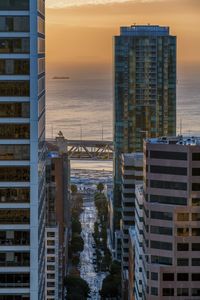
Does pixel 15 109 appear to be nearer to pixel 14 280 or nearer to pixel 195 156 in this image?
pixel 14 280

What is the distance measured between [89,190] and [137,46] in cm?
4567

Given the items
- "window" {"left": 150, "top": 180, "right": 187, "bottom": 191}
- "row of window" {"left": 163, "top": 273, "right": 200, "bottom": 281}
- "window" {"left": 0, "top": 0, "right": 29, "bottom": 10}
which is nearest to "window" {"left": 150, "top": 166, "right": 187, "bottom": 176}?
"window" {"left": 150, "top": 180, "right": 187, "bottom": 191}

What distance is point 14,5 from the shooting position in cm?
2983

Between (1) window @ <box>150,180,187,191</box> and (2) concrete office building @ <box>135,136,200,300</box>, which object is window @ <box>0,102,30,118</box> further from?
(1) window @ <box>150,180,187,191</box>

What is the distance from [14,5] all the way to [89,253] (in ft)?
234

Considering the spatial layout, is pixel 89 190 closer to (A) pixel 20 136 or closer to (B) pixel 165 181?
(B) pixel 165 181

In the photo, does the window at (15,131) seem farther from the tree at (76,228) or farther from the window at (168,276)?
the tree at (76,228)

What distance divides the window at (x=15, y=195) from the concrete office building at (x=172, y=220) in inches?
480

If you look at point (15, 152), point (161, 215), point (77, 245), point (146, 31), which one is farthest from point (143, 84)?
point (15, 152)

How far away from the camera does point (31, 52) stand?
98.2 ft

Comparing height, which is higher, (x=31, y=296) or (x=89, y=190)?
(x=31, y=296)

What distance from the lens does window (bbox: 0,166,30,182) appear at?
100 ft

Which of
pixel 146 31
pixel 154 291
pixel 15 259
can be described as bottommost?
pixel 154 291

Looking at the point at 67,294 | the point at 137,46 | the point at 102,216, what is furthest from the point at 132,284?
the point at 102,216
